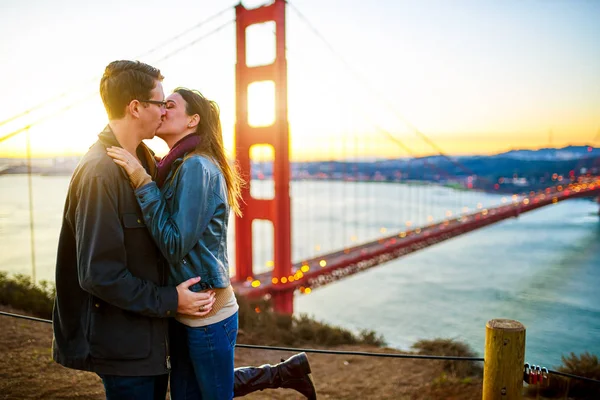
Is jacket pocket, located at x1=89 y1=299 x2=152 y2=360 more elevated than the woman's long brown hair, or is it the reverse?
the woman's long brown hair

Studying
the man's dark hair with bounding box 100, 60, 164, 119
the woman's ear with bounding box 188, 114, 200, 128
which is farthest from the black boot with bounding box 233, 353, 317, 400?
the man's dark hair with bounding box 100, 60, 164, 119

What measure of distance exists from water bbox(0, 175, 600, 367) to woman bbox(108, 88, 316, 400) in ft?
33.0

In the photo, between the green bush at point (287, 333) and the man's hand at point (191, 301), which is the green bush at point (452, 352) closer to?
the green bush at point (287, 333)

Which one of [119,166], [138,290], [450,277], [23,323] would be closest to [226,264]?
[138,290]

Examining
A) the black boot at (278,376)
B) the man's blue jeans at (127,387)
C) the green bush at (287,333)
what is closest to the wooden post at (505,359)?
the black boot at (278,376)

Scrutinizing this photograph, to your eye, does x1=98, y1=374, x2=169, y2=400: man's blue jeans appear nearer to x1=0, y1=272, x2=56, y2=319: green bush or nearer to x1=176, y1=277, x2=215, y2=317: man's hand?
x1=176, y1=277, x2=215, y2=317: man's hand

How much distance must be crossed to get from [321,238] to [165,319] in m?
40.8

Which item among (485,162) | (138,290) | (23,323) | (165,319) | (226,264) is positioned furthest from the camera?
(485,162)

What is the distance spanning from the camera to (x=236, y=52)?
1143 cm

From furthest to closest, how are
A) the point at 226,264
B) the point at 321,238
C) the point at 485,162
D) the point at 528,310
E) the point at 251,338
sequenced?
the point at 485,162 → the point at 321,238 → the point at 528,310 → the point at 251,338 → the point at 226,264

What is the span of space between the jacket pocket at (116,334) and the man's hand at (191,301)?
115mm

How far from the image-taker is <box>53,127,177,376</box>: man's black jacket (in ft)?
3.95

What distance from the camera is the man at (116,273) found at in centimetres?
121

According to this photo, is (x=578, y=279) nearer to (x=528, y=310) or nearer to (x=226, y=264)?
(x=528, y=310)
